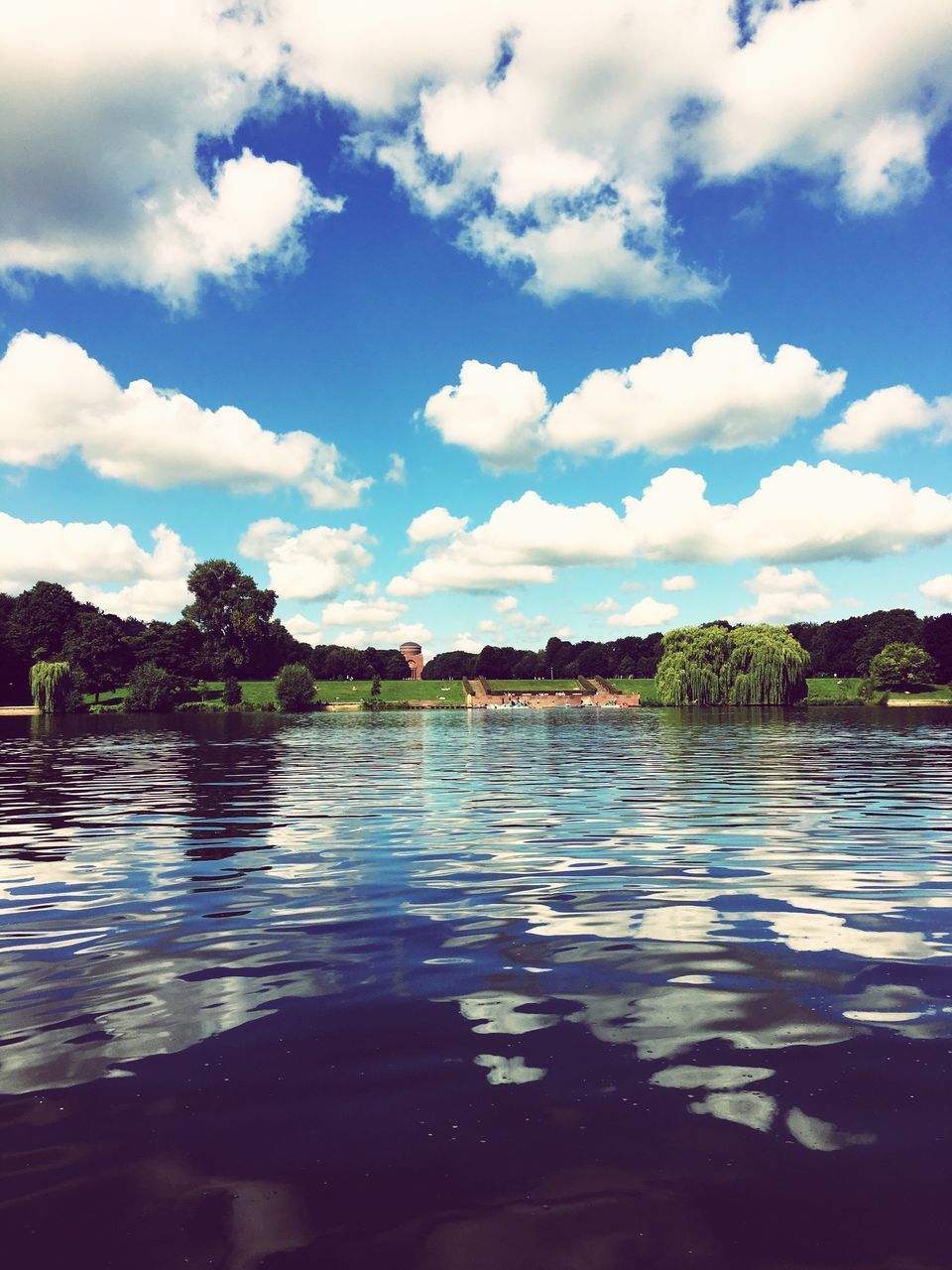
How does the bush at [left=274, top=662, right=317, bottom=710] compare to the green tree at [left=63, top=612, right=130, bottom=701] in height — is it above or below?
below

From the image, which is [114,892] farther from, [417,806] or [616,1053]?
[417,806]

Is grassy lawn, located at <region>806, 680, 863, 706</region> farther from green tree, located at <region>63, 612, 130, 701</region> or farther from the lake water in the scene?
green tree, located at <region>63, 612, 130, 701</region>

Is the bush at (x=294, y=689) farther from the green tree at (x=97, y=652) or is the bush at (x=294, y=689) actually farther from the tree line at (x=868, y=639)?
the tree line at (x=868, y=639)

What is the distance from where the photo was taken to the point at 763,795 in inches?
847

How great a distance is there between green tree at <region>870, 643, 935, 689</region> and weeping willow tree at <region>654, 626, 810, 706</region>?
30.7 metres

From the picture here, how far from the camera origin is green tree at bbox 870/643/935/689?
379ft

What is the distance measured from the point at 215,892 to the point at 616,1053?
23.8ft

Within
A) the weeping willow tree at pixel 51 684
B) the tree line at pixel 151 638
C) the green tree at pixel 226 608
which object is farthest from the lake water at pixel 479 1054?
the green tree at pixel 226 608

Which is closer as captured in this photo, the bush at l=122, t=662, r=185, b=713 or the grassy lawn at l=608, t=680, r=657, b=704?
the bush at l=122, t=662, r=185, b=713

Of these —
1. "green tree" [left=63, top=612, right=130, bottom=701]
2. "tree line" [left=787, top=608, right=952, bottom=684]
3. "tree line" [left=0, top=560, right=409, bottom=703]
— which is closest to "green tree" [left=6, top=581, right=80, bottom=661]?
"tree line" [left=0, top=560, right=409, bottom=703]

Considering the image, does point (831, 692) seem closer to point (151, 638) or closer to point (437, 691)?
point (437, 691)

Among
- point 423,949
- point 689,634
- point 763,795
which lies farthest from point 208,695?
point 423,949

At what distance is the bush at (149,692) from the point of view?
10406 cm

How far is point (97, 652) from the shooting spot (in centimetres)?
11788
